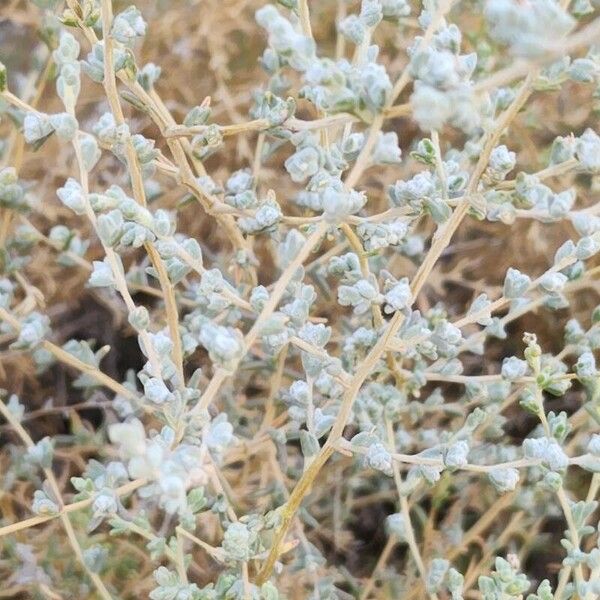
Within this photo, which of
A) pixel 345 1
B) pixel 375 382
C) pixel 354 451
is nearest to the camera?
pixel 354 451

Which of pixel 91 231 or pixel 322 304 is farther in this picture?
pixel 91 231

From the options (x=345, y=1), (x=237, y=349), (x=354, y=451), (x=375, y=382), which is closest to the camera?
(x=237, y=349)

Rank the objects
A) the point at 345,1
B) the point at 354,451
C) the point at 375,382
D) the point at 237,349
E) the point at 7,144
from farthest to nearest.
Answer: the point at 345,1, the point at 7,144, the point at 375,382, the point at 354,451, the point at 237,349

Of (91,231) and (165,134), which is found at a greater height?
(165,134)

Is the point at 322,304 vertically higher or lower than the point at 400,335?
lower

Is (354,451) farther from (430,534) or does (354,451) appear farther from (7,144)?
(7,144)

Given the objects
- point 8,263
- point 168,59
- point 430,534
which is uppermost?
point 168,59

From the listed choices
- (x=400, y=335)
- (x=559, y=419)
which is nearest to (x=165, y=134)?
(x=400, y=335)

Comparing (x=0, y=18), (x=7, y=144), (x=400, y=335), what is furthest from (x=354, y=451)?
(x=0, y=18)

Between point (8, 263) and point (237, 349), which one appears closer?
point (237, 349)

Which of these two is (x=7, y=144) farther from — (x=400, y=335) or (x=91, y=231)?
(x=400, y=335)
